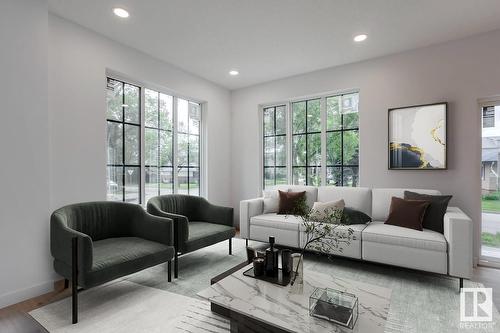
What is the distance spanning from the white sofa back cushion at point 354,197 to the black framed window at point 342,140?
1.59 ft

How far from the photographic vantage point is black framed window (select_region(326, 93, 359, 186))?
13.5ft

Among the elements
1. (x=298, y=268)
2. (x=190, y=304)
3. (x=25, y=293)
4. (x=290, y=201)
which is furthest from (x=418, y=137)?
(x=25, y=293)

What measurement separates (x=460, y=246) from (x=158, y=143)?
13.0 feet

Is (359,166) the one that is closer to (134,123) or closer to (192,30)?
(192,30)

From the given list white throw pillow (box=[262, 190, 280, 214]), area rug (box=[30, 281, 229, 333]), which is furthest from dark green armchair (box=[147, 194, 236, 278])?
white throw pillow (box=[262, 190, 280, 214])

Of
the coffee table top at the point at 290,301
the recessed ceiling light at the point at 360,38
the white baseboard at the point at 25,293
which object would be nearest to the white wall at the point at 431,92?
the recessed ceiling light at the point at 360,38

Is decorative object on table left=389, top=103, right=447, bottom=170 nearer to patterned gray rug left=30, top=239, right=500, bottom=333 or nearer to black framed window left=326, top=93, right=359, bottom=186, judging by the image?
black framed window left=326, top=93, right=359, bottom=186

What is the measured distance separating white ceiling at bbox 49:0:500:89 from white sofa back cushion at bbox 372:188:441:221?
6.41 ft

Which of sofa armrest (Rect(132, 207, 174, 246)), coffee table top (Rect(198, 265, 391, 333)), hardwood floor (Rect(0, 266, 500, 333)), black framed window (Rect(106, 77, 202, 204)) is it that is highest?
black framed window (Rect(106, 77, 202, 204))

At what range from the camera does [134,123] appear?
145 inches

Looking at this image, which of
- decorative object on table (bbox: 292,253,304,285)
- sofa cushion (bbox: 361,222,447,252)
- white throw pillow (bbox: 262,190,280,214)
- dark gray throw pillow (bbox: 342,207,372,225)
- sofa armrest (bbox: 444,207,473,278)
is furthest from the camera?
white throw pillow (bbox: 262,190,280,214)

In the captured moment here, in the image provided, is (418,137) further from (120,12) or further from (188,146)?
→ (120,12)

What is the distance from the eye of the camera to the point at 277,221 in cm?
355

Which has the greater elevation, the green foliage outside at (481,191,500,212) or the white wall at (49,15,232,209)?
the white wall at (49,15,232,209)
